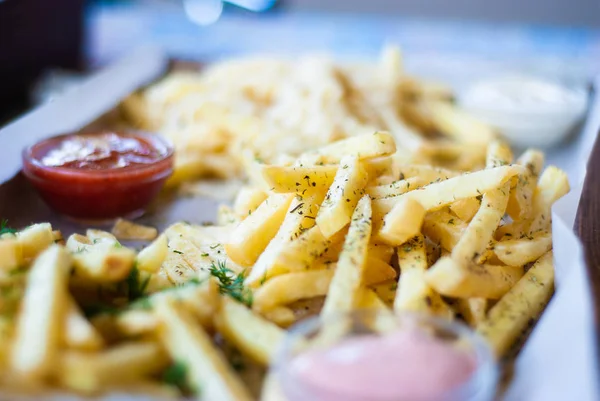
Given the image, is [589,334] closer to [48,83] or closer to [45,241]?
[45,241]

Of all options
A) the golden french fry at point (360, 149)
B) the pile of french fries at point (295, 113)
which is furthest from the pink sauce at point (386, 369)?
the pile of french fries at point (295, 113)

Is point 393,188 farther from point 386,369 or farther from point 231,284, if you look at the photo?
point 386,369

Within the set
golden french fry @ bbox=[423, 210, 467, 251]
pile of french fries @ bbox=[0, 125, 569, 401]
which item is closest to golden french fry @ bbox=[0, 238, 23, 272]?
→ pile of french fries @ bbox=[0, 125, 569, 401]

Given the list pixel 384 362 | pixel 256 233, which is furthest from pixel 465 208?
pixel 384 362

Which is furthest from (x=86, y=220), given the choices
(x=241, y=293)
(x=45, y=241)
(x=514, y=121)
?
(x=514, y=121)

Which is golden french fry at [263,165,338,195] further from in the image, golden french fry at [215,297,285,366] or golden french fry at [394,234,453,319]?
golden french fry at [215,297,285,366]

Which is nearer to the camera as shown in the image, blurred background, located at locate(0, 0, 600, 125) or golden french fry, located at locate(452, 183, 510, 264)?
golden french fry, located at locate(452, 183, 510, 264)
